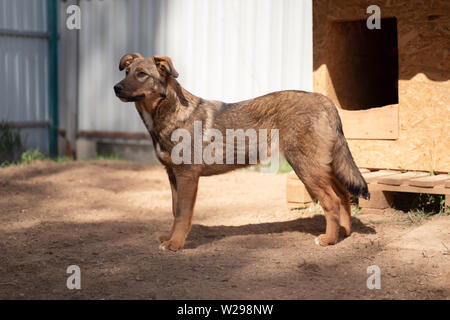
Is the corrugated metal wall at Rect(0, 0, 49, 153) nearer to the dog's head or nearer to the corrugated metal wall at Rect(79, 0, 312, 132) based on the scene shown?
the corrugated metal wall at Rect(79, 0, 312, 132)

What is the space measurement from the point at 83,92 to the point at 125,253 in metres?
7.65

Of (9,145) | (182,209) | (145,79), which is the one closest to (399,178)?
(182,209)

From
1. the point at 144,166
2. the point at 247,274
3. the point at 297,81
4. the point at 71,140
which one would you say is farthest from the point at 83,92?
the point at 247,274

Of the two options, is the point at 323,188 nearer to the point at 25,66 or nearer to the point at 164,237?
the point at 164,237

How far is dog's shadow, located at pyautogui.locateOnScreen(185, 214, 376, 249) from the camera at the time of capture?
557 cm

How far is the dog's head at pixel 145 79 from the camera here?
4809 mm

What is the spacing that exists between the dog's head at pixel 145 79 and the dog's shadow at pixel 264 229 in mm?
1406

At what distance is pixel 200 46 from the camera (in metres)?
10.4

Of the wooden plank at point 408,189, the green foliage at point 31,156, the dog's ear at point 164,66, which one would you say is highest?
the dog's ear at point 164,66

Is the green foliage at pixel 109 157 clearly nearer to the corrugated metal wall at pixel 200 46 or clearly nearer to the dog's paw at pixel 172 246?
the corrugated metal wall at pixel 200 46

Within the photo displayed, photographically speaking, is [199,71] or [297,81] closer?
[297,81]

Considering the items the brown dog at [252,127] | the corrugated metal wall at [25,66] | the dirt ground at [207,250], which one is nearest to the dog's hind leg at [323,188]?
the brown dog at [252,127]

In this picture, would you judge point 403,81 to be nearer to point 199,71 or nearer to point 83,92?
point 199,71

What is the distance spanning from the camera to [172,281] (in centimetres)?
409
